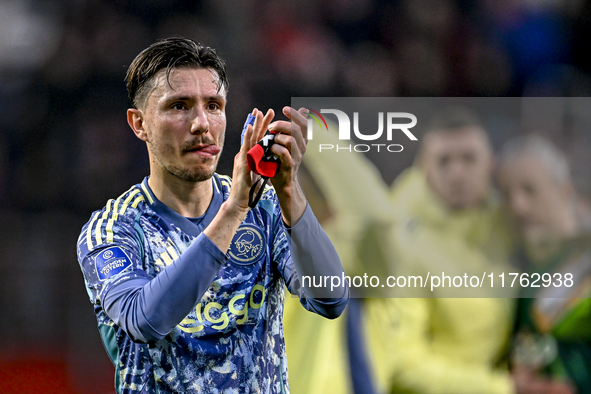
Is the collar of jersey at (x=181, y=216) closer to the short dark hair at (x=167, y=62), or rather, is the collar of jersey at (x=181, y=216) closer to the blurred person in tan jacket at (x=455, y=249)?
the short dark hair at (x=167, y=62)

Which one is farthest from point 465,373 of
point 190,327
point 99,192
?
point 99,192

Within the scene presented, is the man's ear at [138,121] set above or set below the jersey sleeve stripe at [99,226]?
above

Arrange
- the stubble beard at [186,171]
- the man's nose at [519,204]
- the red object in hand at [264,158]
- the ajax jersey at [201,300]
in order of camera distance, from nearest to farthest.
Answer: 1. the red object in hand at [264,158]
2. the ajax jersey at [201,300]
3. the stubble beard at [186,171]
4. the man's nose at [519,204]

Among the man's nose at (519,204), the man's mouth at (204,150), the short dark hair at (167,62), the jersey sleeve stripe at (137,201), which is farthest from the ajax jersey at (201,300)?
the man's nose at (519,204)

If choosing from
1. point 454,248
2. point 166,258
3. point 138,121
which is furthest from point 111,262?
point 454,248

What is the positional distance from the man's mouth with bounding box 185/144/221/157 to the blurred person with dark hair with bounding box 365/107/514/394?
537 millimetres

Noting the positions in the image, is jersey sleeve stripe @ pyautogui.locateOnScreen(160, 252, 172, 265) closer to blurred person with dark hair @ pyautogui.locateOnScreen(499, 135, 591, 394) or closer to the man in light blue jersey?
the man in light blue jersey

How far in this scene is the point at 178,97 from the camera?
5.45ft

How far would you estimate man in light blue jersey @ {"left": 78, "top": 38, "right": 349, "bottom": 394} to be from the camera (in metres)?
1.42

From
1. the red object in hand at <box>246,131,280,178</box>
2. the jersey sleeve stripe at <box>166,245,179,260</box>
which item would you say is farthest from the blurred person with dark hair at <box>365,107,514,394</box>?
the jersey sleeve stripe at <box>166,245,179,260</box>

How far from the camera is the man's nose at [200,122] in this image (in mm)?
1614

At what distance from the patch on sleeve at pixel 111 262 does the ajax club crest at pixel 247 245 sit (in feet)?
0.92

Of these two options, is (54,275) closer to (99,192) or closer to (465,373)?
(99,192)

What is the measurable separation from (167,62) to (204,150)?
290 millimetres
